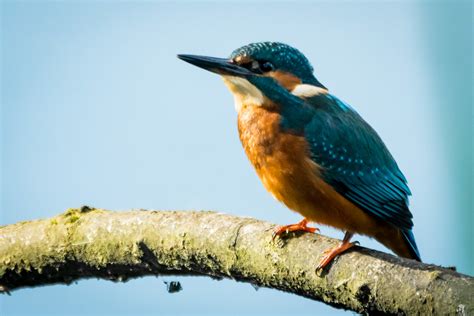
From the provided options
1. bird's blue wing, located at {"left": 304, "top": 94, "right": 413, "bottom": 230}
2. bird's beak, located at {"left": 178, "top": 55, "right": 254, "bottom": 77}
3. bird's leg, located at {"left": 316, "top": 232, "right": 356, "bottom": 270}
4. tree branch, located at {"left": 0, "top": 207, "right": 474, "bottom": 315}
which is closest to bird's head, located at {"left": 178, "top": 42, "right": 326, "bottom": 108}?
bird's beak, located at {"left": 178, "top": 55, "right": 254, "bottom": 77}

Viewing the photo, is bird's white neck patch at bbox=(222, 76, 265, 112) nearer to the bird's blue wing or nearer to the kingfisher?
the kingfisher

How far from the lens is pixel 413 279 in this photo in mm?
1960

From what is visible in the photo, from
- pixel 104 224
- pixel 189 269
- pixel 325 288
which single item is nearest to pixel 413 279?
pixel 325 288

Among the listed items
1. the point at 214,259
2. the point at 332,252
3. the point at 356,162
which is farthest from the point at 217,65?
the point at 332,252

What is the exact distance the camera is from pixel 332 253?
2238 mm

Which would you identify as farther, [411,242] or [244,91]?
[244,91]

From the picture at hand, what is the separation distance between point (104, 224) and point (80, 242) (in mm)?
98

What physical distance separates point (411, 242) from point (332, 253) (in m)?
0.64

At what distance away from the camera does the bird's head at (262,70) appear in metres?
2.81

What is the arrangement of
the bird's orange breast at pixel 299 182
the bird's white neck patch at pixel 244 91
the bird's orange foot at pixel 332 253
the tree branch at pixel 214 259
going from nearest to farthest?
the tree branch at pixel 214 259, the bird's orange foot at pixel 332 253, the bird's orange breast at pixel 299 182, the bird's white neck patch at pixel 244 91

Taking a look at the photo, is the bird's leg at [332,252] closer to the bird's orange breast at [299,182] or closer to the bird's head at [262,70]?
the bird's orange breast at [299,182]

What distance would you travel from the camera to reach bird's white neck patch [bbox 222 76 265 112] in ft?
9.31

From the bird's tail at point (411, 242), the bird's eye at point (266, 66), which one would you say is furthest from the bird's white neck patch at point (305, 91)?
the bird's tail at point (411, 242)

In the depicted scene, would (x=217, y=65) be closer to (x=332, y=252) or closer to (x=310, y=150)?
(x=310, y=150)
